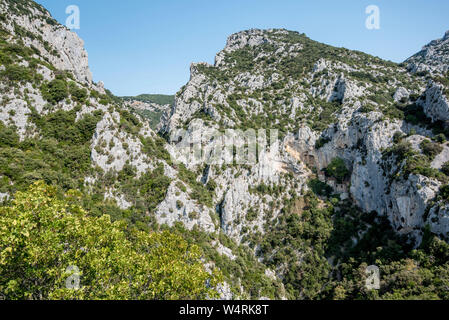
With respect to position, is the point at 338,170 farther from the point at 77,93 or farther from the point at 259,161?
the point at 77,93

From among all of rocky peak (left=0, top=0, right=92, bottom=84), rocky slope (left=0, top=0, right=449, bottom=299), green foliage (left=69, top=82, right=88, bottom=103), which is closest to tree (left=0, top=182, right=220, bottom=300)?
rocky slope (left=0, top=0, right=449, bottom=299)

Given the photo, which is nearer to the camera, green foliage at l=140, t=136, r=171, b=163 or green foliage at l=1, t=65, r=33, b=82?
green foliage at l=1, t=65, r=33, b=82

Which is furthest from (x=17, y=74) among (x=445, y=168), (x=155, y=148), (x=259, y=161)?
(x=445, y=168)

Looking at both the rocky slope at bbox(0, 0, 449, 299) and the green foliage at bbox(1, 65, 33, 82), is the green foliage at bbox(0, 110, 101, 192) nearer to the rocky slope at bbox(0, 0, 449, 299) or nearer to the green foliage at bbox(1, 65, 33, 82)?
the rocky slope at bbox(0, 0, 449, 299)

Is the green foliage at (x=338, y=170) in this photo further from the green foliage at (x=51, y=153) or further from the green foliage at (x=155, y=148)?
the green foliage at (x=51, y=153)
